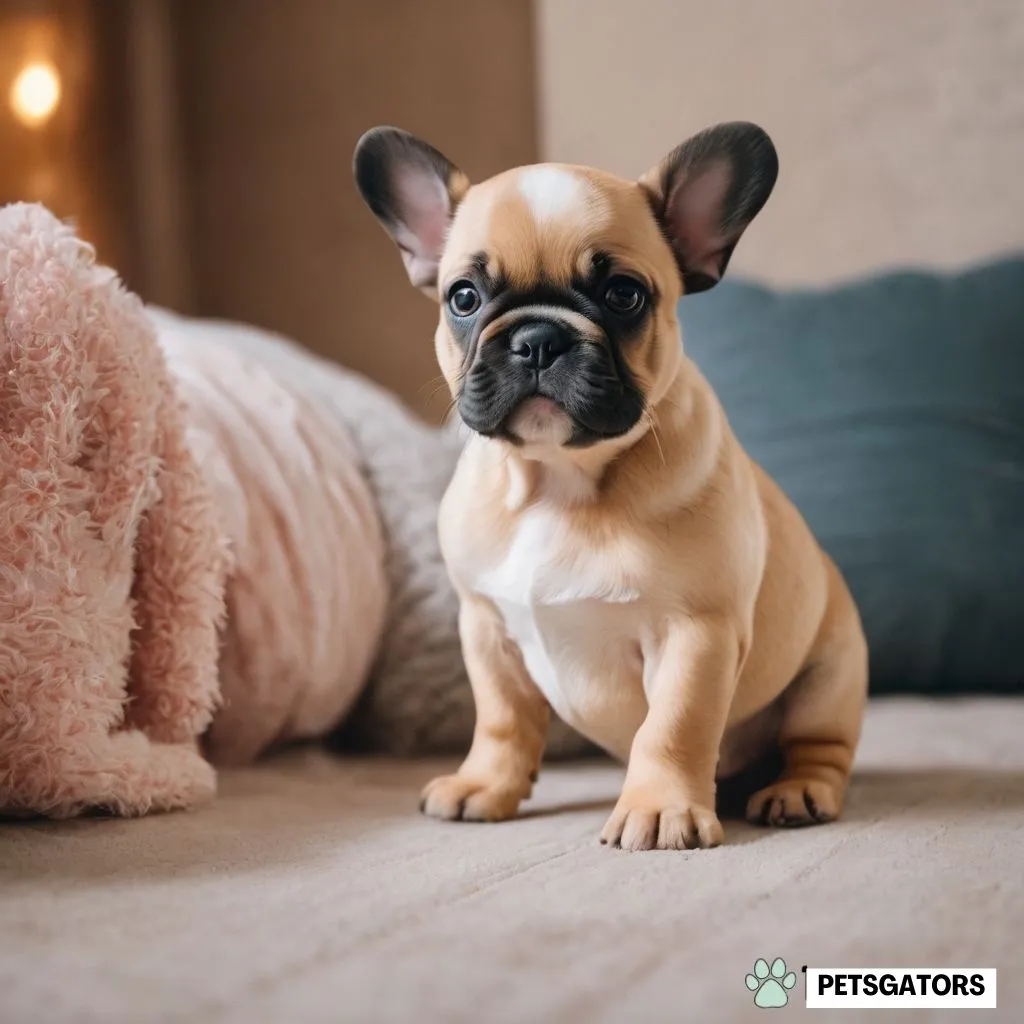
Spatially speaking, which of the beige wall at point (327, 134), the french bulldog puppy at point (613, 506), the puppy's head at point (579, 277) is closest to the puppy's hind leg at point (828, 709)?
the french bulldog puppy at point (613, 506)

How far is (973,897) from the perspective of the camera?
→ 0.83m

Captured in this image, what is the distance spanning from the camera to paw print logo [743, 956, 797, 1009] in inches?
26.0

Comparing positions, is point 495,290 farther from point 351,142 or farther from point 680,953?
point 351,142

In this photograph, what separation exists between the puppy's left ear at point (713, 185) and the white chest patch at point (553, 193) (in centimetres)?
9

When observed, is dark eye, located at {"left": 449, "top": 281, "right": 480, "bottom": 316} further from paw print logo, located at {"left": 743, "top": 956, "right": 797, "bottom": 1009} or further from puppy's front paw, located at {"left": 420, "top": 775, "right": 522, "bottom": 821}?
paw print logo, located at {"left": 743, "top": 956, "right": 797, "bottom": 1009}

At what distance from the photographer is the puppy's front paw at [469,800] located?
1.13 m

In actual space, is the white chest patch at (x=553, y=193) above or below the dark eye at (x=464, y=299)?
above

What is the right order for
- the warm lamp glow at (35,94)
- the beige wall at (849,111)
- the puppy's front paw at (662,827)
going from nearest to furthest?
the puppy's front paw at (662,827) → the beige wall at (849,111) → the warm lamp glow at (35,94)

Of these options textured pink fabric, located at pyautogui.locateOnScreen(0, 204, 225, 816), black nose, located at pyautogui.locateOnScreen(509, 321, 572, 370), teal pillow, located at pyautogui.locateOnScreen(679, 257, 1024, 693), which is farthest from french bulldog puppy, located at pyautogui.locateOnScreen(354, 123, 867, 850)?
teal pillow, located at pyautogui.locateOnScreen(679, 257, 1024, 693)

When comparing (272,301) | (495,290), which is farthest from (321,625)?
(272,301)

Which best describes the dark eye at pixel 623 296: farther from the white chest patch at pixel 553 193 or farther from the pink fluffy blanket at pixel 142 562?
the pink fluffy blanket at pixel 142 562

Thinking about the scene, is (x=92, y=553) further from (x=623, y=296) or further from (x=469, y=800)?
(x=623, y=296)

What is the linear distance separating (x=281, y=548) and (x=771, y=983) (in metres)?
0.89

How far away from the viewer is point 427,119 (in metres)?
2.79
